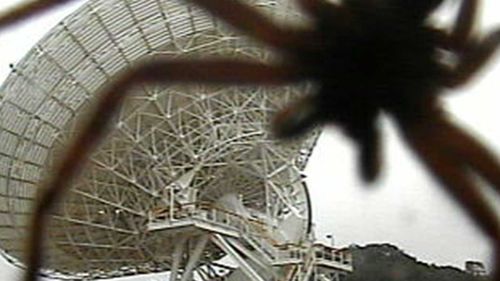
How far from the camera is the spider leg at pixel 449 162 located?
1200mm

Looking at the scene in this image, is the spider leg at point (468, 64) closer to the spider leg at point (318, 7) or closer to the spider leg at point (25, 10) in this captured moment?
the spider leg at point (318, 7)

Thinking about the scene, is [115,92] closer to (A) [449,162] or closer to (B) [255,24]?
(B) [255,24]

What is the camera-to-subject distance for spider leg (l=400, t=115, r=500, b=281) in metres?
1.20

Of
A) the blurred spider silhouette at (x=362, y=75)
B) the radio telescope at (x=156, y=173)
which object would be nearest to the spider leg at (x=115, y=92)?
the blurred spider silhouette at (x=362, y=75)

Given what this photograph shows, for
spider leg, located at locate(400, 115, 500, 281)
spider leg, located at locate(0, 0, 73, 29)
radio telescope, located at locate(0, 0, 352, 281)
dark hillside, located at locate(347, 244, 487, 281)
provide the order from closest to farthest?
spider leg, located at locate(400, 115, 500, 281)
spider leg, located at locate(0, 0, 73, 29)
radio telescope, located at locate(0, 0, 352, 281)
dark hillside, located at locate(347, 244, 487, 281)

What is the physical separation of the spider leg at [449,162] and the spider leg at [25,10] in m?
0.44

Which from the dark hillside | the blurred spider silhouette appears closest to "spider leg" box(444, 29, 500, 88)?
the blurred spider silhouette

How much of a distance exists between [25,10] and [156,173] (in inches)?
605

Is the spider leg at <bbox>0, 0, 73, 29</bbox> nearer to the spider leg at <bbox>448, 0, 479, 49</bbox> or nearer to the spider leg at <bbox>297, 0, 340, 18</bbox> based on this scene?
the spider leg at <bbox>297, 0, 340, 18</bbox>

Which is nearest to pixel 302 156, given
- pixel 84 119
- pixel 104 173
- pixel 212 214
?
pixel 212 214

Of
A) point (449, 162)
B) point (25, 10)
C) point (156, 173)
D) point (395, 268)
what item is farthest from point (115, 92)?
point (395, 268)

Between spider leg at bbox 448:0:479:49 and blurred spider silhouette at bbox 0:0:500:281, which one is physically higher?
spider leg at bbox 448:0:479:49

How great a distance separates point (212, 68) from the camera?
1.29 metres

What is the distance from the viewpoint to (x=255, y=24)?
1.27 m
